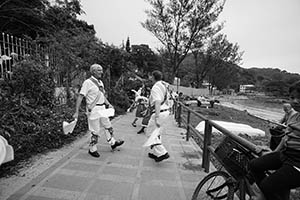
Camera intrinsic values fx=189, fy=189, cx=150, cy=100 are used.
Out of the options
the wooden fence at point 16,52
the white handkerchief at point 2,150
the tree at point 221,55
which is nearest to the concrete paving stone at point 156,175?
the white handkerchief at point 2,150

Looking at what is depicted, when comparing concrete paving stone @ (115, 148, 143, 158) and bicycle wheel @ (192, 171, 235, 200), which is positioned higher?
bicycle wheel @ (192, 171, 235, 200)

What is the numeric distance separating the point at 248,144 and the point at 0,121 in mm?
3529

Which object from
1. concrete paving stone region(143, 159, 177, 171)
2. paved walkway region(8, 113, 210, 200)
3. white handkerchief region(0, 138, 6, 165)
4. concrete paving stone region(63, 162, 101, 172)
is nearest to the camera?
white handkerchief region(0, 138, 6, 165)

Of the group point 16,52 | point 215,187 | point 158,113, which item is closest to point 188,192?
point 215,187

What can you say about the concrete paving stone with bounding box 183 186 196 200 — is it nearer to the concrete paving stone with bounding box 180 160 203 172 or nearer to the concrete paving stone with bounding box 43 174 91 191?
the concrete paving stone with bounding box 180 160 203 172

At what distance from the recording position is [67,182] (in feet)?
8.34

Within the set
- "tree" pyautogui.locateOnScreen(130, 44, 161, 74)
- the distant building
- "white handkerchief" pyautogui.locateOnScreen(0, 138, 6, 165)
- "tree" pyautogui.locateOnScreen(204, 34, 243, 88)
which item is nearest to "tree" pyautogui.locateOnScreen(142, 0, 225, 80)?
"tree" pyautogui.locateOnScreen(204, 34, 243, 88)

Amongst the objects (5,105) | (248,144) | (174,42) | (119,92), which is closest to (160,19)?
(174,42)

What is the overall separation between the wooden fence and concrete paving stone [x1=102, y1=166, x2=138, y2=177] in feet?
9.54

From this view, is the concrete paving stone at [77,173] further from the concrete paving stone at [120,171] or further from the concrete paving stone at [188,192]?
the concrete paving stone at [188,192]

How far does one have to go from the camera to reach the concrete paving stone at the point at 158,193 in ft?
7.67

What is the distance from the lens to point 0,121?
3.02 metres

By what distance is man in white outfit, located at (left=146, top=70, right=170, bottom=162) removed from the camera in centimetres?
325

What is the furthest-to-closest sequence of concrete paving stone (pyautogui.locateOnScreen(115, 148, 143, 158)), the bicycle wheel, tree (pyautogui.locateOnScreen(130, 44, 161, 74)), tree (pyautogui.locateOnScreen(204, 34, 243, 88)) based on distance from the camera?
1. tree (pyautogui.locateOnScreen(130, 44, 161, 74))
2. tree (pyautogui.locateOnScreen(204, 34, 243, 88))
3. concrete paving stone (pyautogui.locateOnScreen(115, 148, 143, 158))
4. the bicycle wheel
